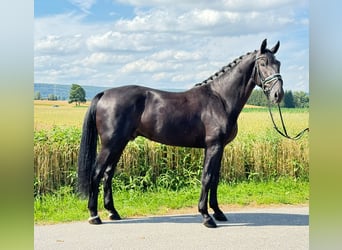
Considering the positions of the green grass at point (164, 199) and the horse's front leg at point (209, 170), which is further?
the green grass at point (164, 199)

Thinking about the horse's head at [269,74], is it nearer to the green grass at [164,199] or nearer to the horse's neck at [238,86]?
the horse's neck at [238,86]

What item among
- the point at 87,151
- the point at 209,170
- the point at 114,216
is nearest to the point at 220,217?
the point at 209,170

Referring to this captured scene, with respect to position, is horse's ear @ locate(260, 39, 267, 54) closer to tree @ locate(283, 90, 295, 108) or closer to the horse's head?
the horse's head

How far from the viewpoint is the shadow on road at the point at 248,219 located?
20.8 ft

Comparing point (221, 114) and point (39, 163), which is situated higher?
point (221, 114)

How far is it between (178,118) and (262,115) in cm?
715

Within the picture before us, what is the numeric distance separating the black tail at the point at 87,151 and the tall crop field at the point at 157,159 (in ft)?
8.61

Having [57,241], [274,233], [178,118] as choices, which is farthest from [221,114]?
[57,241]

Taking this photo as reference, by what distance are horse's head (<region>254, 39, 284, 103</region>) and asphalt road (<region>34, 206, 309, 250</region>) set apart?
6.30 feet

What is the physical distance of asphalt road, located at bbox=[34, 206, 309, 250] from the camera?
5172 mm

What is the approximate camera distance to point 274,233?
5727mm

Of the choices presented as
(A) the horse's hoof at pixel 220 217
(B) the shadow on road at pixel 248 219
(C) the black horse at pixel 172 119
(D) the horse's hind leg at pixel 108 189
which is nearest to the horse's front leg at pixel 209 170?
(C) the black horse at pixel 172 119

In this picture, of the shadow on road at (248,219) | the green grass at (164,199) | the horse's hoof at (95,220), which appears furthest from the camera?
the green grass at (164,199)
